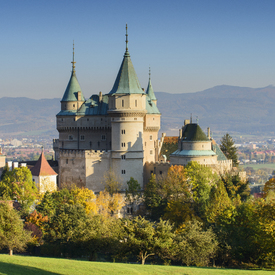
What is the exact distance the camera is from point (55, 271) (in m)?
→ 42.9

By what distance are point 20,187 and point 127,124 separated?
1635 centimetres

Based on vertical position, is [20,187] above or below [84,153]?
below

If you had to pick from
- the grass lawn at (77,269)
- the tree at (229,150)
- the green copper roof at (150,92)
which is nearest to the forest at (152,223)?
the grass lawn at (77,269)

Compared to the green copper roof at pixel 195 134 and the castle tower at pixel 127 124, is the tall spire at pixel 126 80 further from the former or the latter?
the green copper roof at pixel 195 134

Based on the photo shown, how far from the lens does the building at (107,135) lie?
76.8 metres

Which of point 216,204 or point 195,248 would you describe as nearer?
point 195,248

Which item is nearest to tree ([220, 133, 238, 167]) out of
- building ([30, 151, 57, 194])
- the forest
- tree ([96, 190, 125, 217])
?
the forest

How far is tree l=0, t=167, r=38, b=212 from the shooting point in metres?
69.9

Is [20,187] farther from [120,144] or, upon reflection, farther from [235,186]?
[235,186]

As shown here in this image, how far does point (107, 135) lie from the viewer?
82.4 m

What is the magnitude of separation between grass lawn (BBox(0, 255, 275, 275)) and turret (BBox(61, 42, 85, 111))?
39630 mm

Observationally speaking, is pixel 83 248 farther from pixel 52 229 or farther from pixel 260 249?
pixel 260 249

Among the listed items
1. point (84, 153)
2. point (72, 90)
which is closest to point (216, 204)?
point (84, 153)

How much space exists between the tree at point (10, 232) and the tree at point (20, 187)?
11.0 m
